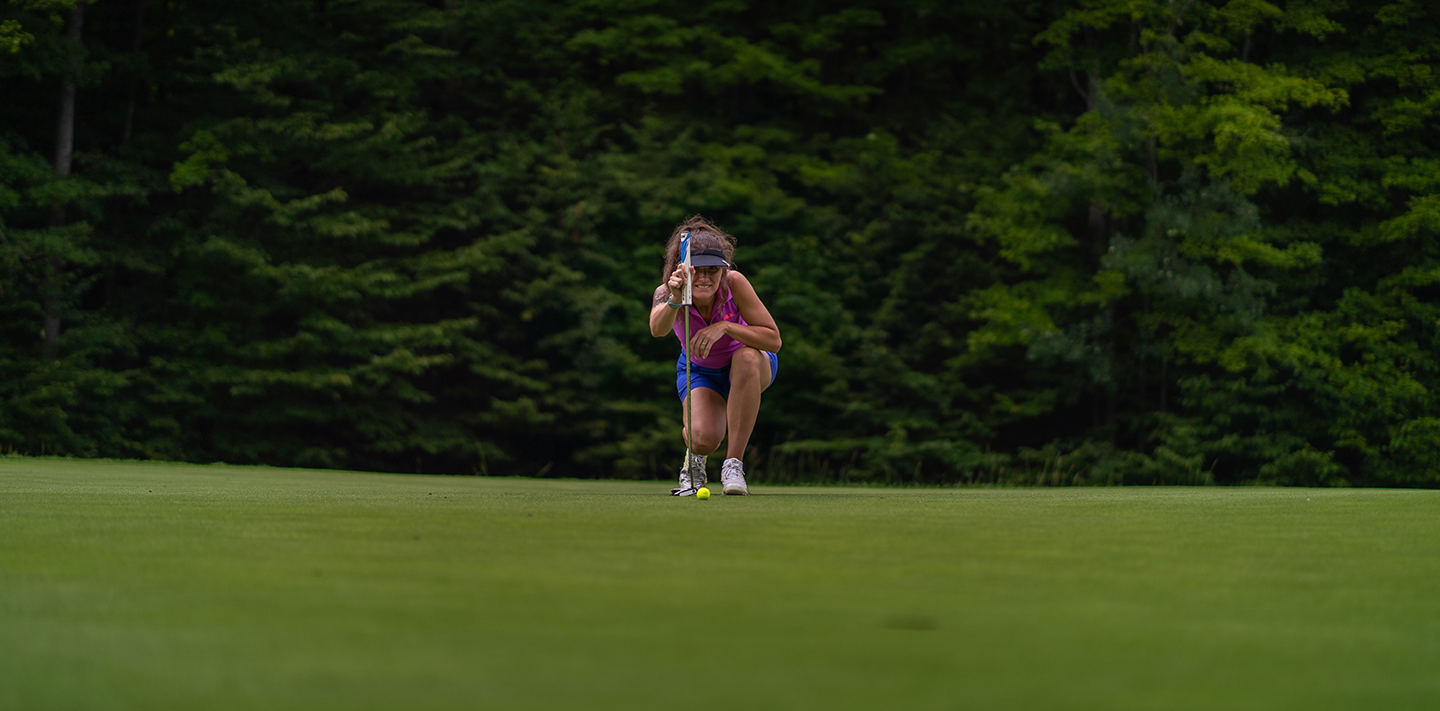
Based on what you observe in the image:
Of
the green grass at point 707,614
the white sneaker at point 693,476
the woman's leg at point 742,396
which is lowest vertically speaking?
the white sneaker at point 693,476

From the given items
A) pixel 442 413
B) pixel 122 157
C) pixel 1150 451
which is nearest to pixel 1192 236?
pixel 1150 451

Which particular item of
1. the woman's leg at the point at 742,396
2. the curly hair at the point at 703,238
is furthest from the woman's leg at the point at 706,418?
the curly hair at the point at 703,238

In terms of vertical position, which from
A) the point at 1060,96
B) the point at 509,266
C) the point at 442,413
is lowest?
the point at 442,413

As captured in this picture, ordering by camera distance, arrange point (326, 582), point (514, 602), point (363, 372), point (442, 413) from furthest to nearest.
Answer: point (442, 413) → point (363, 372) → point (326, 582) → point (514, 602)

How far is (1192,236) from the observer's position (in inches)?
777

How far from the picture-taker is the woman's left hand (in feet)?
23.8

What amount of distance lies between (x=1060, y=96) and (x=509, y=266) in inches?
408

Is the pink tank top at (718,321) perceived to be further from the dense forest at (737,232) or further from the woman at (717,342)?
the dense forest at (737,232)

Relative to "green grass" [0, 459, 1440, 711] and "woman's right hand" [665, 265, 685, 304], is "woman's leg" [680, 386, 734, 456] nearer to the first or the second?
"woman's right hand" [665, 265, 685, 304]

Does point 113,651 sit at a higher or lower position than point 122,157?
lower

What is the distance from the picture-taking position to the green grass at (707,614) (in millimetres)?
1973

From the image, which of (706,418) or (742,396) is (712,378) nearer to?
(706,418)

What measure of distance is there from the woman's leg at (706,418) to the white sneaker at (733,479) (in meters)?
0.22

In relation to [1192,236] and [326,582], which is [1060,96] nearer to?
[1192,236]
